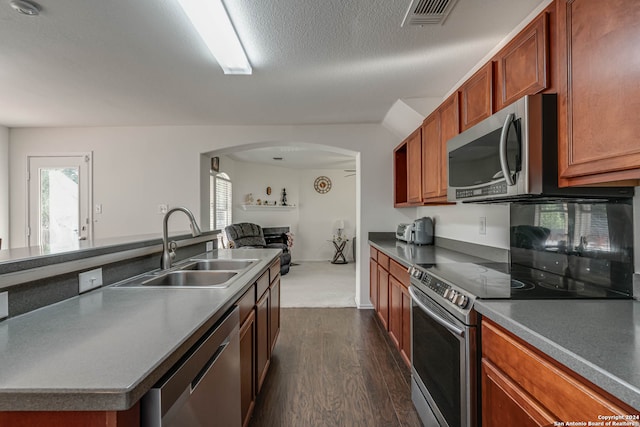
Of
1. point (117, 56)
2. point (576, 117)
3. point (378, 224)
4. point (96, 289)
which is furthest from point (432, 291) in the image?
point (117, 56)

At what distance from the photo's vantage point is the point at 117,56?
2471 millimetres

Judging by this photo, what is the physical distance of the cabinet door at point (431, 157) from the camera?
2.63 m

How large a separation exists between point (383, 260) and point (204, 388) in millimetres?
2402

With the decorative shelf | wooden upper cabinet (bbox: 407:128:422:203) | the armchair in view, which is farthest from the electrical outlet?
the decorative shelf

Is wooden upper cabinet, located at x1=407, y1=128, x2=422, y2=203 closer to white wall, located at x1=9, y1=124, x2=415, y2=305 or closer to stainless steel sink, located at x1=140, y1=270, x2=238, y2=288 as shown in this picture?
white wall, located at x1=9, y1=124, x2=415, y2=305

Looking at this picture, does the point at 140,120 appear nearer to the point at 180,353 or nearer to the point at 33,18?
the point at 33,18

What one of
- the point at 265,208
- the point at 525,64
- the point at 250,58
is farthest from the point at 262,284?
the point at 265,208

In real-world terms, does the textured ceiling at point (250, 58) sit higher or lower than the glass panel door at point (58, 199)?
higher

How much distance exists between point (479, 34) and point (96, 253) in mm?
2580

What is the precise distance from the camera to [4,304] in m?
1.03

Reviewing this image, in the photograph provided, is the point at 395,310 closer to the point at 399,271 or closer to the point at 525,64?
the point at 399,271

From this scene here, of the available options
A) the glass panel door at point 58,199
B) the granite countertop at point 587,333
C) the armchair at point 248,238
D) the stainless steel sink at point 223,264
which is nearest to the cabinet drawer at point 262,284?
the stainless steel sink at point 223,264

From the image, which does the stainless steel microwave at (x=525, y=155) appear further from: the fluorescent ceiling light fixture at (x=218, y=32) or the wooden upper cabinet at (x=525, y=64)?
the fluorescent ceiling light fixture at (x=218, y=32)

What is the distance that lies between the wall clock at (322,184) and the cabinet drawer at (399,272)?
5350 mm
